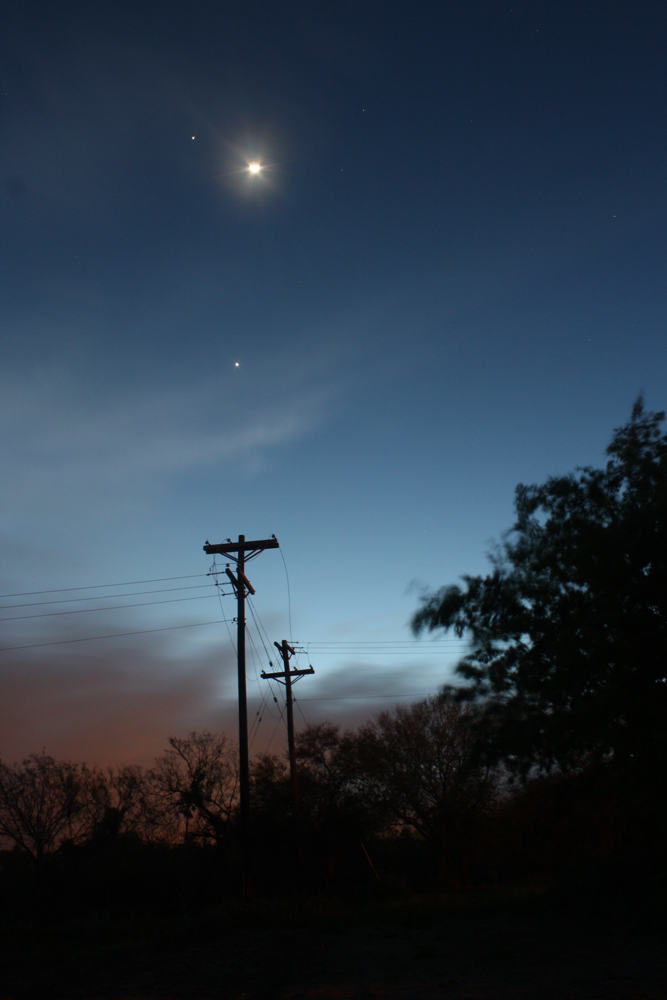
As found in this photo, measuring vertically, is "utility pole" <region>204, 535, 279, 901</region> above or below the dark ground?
above

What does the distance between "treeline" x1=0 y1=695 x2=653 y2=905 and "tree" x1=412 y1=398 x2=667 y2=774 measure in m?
20.3

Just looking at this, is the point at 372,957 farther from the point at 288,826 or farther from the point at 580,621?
the point at 288,826

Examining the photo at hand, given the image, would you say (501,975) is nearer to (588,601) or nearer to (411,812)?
(588,601)

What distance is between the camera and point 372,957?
13.5 metres

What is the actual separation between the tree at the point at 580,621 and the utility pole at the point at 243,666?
316 inches

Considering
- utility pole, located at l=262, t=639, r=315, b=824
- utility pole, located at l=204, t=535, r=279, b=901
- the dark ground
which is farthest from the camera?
utility pole, located at l=262, t=639, r=315, b=824

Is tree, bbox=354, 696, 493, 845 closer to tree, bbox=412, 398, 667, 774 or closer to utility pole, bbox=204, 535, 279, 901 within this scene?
utility pole, bbox=204, 535, 279, 901

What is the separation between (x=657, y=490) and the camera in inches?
443

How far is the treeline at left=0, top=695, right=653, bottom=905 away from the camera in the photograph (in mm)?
34000

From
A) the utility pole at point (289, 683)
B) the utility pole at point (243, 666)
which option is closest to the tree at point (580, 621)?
the utility pole at point (243, 666)

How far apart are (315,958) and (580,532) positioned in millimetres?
10472

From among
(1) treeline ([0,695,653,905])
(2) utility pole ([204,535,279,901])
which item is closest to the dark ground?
(2) utility pole ([204,535,279,901])

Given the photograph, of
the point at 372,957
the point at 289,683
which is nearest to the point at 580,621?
the point at 372,957

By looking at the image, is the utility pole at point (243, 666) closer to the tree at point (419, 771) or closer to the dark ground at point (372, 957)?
the dark ground at point (372, 957)
